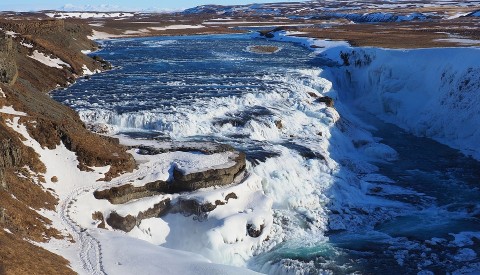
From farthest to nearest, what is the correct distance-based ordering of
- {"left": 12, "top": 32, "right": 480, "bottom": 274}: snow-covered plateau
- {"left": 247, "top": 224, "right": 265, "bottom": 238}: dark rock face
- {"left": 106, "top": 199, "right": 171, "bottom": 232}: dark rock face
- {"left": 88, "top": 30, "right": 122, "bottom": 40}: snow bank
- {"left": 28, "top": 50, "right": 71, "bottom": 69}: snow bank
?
1. {"left": 88, "top": 30, "right": 122, "bottom": 40}: snow bank
2. {"left": 28, "top": 50, "right": 71, "bottom": 69}: snow bank
3. {"left": 247, "top": 224, "right": 265, "bottom": 238}: dark rock face
4. {"left": 106, "top": 199, "right": 171, "bottom": 232}: dark rock face
5. {"left": 12, "top": 32, "right": 480, "bottom": 274}: snow-covered plateau

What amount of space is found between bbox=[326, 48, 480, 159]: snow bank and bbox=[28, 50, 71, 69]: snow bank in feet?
69.5

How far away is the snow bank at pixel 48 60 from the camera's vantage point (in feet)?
129

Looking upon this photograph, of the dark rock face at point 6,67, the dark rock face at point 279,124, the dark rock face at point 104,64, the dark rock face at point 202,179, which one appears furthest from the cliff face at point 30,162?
the dark rock face at point 104,64

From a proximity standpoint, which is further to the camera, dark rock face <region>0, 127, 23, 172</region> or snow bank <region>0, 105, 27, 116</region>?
snow bank <region>0, 105, 27, 116</region>

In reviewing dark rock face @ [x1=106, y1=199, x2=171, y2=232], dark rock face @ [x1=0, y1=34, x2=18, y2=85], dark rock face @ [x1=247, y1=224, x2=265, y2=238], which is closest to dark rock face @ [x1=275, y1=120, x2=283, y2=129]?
dark rock face @ [x1=247, y1=224, x2=265, y2=238]

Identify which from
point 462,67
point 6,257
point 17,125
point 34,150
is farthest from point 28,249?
point 462,67

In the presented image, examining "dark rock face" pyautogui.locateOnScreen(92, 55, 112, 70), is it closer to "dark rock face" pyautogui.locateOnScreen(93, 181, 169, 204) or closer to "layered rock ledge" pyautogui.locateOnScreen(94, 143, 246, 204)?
"layered rock ledge" pyautogui.locateOnScreen(94, 143, 246, 204)

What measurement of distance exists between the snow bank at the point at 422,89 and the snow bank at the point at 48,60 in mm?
21170

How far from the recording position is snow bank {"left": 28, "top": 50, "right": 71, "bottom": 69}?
129 feet

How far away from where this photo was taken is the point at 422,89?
120ft

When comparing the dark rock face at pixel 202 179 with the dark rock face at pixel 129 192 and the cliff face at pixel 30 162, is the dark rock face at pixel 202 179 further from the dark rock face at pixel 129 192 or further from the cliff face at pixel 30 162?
the cliff face at pixel 30 162

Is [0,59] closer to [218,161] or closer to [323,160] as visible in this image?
[218,161]

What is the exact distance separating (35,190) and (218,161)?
684 centimetres

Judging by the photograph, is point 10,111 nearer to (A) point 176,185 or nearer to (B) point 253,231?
(A) point 176,185
